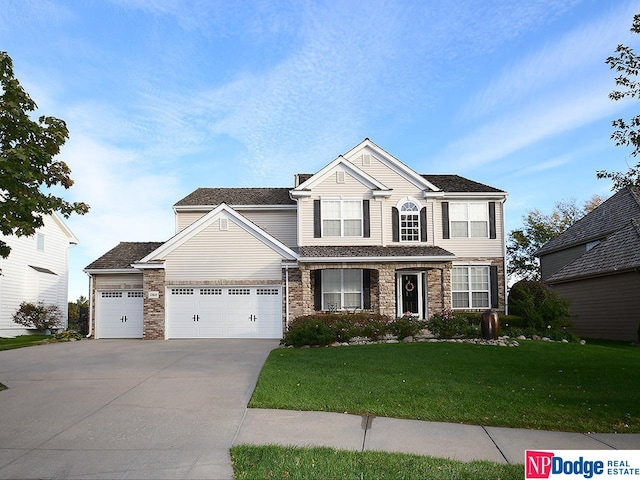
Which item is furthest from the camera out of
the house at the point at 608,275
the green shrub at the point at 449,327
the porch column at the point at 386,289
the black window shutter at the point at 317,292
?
the black window shutter at the point at 317,292

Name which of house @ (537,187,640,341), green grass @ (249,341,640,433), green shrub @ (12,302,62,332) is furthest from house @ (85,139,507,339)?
green shrub @ (12,302,62,332)

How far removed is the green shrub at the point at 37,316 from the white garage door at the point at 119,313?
790cm

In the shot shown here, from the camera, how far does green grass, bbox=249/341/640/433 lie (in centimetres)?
869

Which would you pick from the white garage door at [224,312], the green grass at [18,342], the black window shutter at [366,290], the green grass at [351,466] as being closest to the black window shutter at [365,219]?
the black window shutter at [366,290]

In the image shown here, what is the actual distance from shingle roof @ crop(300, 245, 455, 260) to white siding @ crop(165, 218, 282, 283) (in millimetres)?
1587

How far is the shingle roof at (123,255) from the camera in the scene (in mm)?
23120

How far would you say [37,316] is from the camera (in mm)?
28922

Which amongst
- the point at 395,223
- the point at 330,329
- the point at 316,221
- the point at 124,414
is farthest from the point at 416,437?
the point at 395,223

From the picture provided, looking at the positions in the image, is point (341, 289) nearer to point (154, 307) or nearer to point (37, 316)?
point (154, 307)

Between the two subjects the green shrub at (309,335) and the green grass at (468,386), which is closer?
the green grass at (468,386)

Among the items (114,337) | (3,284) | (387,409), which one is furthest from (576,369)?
(3,284)

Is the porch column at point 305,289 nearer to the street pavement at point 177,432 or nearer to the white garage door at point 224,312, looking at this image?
the white garage door at point 224,312

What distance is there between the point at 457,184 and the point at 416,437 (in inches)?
781

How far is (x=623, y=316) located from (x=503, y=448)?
17.5m
